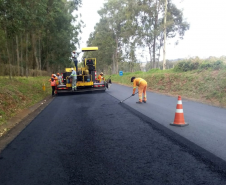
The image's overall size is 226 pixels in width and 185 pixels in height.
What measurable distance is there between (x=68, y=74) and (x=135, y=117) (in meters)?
12.0

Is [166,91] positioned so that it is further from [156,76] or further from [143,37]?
[143,37]

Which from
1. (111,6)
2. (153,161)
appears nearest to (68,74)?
(153,161)

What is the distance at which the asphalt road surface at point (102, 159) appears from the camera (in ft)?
12.0

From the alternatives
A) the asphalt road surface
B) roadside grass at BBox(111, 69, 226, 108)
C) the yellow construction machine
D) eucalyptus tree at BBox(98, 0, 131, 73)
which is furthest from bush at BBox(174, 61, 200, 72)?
eucalyptus tree at BBox(98, 0, 131, 73)

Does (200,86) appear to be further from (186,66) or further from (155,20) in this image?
(155,20)

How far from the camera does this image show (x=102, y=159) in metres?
4.48

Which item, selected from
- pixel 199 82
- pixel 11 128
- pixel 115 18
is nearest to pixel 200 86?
pixel 199 82

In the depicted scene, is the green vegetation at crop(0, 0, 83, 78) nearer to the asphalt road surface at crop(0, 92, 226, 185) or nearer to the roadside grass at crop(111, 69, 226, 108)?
the asphalt road surface at crop(0, 92, 226, 185)

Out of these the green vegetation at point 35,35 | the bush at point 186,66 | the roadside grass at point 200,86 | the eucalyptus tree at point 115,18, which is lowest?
the roadside grass at point 200,86

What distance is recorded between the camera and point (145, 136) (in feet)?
19.6

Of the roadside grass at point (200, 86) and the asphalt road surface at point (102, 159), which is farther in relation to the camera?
the roadside grass at point (200, 86)

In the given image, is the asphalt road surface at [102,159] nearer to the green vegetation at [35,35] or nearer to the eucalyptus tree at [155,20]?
the green vegetation at [35,35]

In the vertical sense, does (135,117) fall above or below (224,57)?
below

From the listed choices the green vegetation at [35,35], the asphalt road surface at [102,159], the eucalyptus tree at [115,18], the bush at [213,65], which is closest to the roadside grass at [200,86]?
the bush at [213,65]
